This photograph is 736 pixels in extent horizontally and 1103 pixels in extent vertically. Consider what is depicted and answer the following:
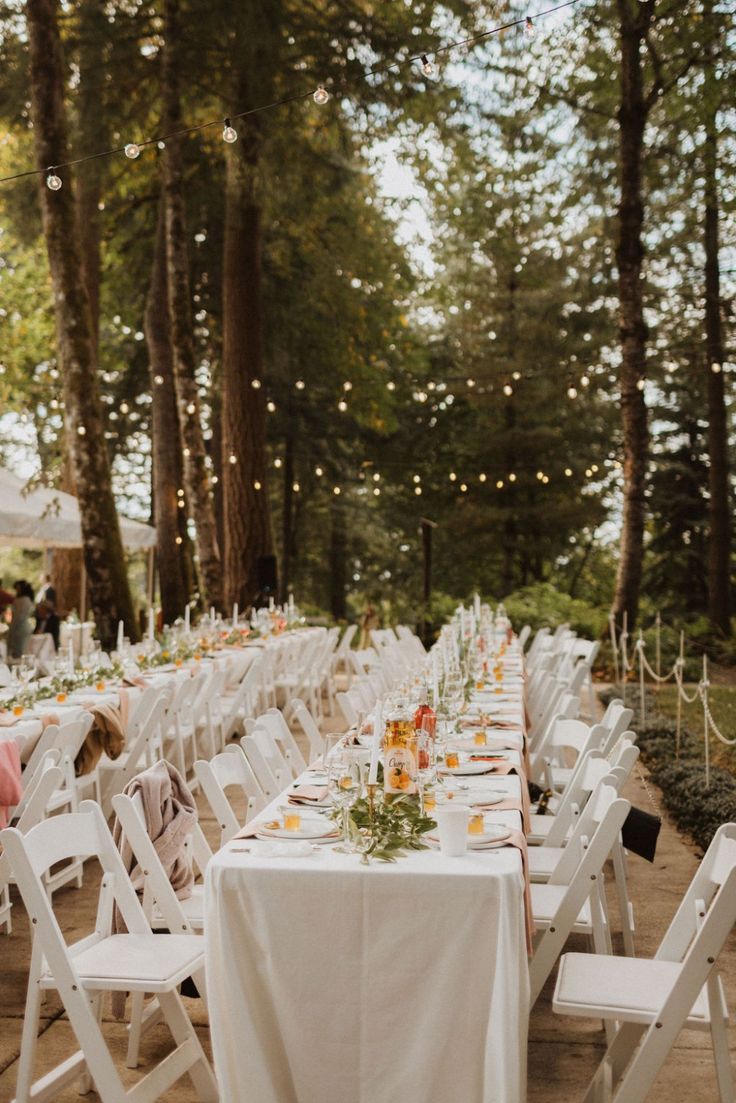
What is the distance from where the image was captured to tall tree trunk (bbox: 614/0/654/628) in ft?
51.4

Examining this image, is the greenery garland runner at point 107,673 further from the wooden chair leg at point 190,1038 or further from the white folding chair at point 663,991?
the white folding chair at point 663,991

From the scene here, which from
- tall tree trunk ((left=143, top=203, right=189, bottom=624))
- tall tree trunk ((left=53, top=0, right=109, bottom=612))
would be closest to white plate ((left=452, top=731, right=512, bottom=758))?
tall tree trunk ((left=53, top=0, right=109, bottom=612))

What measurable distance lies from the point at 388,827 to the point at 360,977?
17.3 inches

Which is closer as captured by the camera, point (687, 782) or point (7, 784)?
point (7, 784)

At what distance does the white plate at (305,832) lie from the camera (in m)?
3.46

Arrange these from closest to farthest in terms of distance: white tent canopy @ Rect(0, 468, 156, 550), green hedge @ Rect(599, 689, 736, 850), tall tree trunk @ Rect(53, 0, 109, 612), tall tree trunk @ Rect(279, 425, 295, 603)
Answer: green hedge @ Rect(599, 689, 736, 850) < white tent canopy @ Rect(0, 468, 156, 550) < tall tree trunk @ Rect(53, 0, 109, 612) < tall tree trunk @ Rect(279, 425, 295, 603)

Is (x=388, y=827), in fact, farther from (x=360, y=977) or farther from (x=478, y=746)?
(x=478, y=746)

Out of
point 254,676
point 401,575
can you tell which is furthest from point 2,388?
point 254,676

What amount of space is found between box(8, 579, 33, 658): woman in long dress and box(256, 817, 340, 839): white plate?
36.9 ft

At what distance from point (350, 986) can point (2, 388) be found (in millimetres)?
23416

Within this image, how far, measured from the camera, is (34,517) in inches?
490

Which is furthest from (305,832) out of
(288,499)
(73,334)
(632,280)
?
(288,499)

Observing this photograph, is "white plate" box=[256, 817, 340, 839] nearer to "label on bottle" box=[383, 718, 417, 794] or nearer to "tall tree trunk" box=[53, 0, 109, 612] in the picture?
"label on bottle" box=[383, 718, 417, 794]

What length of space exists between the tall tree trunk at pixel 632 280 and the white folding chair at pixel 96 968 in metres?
12.8
